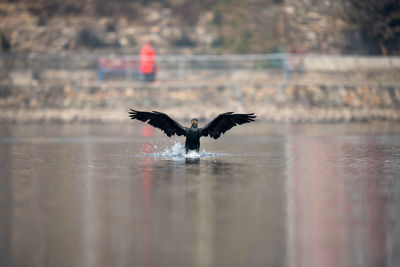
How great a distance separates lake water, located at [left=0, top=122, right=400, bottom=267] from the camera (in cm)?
1092

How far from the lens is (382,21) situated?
54.8 metres

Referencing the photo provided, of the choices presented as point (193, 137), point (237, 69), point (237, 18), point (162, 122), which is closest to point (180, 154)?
point (162, 122)

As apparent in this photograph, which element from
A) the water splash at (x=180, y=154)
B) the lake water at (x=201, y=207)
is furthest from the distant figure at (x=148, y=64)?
the water splash at (x=180, y=154)

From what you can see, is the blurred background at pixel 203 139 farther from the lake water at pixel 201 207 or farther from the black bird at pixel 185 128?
the black bird at pixel 185 128

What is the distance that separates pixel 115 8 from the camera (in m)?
66.5

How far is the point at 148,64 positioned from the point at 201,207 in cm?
3307

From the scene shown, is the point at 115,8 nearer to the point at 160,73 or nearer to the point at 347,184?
the point at 160,73

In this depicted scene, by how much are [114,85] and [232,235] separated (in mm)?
36334

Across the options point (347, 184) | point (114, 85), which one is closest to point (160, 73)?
point (114, 85)

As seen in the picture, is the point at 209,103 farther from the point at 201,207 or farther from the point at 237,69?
the point at 201,207

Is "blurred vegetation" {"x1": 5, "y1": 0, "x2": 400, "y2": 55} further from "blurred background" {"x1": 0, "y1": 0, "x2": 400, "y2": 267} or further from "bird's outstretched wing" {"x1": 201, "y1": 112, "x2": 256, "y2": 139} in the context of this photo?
"bird's outstretched wing" {"x1": 201, "y1": 112, "x2": 256, "y2": 139}

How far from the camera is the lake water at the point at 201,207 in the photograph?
10.9 meters

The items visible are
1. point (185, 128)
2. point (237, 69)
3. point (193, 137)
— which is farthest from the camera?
point (237, 69)

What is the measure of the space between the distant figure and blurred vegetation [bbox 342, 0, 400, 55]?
16.5 metres
